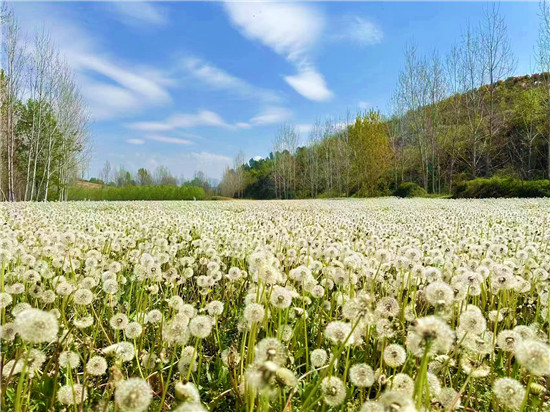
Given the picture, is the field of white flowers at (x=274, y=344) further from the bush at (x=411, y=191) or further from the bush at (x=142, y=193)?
the bush at (x=142, y=193)

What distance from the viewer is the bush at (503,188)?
1997 centimetres

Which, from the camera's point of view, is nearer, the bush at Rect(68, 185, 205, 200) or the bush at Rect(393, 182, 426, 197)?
the bush at Rect(393, 182, 426, 197)

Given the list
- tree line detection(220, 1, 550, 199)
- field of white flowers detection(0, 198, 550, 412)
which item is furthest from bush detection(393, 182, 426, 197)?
field of white flowers detection(0, 198, 550, 412)

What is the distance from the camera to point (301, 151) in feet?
196

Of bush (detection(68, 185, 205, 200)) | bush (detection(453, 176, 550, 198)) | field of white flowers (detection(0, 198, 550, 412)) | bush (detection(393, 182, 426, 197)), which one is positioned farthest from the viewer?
bush (detection(68, 185, 205, 200))

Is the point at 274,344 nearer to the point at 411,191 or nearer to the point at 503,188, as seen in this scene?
the point at 503,188

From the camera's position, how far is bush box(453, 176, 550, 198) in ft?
65.5

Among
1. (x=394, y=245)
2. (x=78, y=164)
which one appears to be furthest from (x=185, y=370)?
(x=78, y=164)

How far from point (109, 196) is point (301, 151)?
1216 inches

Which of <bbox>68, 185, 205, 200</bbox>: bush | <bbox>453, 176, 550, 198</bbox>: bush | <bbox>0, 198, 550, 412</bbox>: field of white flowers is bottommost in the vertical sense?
<bbox>0, 198, 550, 412</bbox>: field of white flowers

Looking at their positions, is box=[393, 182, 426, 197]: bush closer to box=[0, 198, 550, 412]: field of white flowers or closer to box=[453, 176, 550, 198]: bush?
box=[453, 176, 550, 198]: bush

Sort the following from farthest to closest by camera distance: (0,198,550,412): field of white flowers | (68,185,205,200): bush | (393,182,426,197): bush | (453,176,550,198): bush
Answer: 1. (68,185,205,200): bush
2. (393,182,426,197): bush
3. (453,176,550,198): bush
4. (0,198,550,412): field of white flowers

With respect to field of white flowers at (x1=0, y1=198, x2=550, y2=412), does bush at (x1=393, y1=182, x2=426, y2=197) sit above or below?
above

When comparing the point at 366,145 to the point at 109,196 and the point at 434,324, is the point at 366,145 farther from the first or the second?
the point at 434,324
